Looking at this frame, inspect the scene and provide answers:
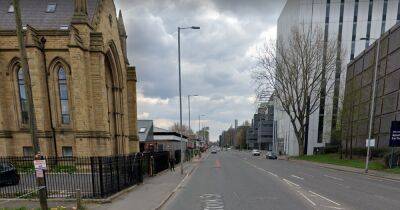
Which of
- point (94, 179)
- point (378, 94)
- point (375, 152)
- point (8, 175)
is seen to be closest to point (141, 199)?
point (94, 179)

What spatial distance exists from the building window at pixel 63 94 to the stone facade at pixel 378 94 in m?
33.2

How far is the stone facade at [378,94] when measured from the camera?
3362cm

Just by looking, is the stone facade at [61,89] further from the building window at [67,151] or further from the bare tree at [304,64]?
the bare tree at [304,64]

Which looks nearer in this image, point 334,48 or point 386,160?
point 386,160

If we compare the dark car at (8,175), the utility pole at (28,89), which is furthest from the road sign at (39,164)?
the dark car at (8,175)

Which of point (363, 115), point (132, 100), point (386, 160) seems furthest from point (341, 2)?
point (132, 100)

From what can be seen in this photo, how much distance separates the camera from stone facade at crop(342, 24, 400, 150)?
3362 cm

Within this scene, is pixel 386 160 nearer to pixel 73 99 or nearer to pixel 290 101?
pixel 290 101

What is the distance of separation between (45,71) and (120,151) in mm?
10316

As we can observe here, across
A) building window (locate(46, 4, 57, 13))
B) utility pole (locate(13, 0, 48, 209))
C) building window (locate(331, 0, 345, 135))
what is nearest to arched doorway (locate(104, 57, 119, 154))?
building window (locate(46, 4, 57, 13))

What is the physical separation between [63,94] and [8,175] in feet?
30.5

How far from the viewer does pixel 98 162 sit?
10.7 m

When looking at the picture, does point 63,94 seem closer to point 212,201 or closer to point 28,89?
point 28,89

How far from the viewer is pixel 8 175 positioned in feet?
44.1
